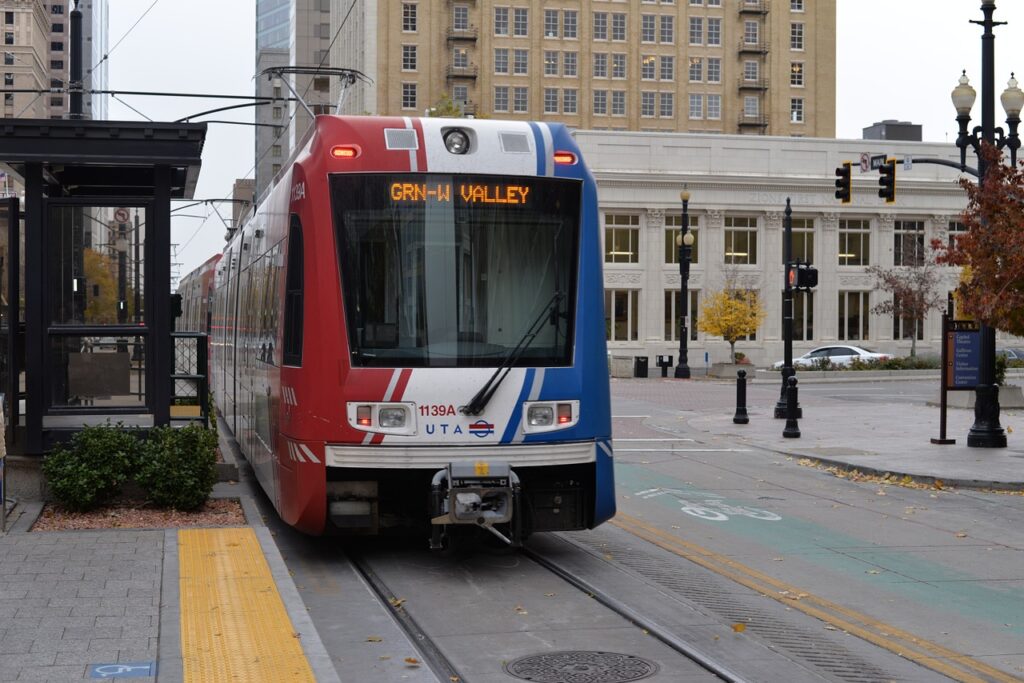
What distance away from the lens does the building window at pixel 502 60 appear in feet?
313

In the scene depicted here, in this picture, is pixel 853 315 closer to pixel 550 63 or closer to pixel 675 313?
pixel 675 313

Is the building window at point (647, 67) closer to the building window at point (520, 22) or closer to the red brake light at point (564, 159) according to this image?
the building window at point (520, 22)

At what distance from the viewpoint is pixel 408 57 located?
3688 inches

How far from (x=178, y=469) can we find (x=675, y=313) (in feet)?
206

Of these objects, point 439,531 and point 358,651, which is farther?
point 439,531

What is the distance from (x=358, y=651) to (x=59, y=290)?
252 inches

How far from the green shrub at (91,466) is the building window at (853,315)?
66614mm

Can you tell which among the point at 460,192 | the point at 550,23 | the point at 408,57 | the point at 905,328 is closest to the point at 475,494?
the point at 460,192

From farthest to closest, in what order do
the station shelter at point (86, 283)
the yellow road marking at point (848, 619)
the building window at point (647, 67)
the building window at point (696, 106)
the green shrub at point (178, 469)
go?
the building window at point (696, 106) < the building window at point (647, 67) < the station shelter at point (86, 283) < the green shrub at point (178, 469) < the yellow road marking at point (848, 619)

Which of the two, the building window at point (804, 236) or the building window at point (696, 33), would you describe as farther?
the building window at point (696, 33)

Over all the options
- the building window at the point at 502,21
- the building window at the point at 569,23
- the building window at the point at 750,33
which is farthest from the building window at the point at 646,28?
the building window at the point at 502,21

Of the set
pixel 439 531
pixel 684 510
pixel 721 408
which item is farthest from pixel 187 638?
pixel 721 408

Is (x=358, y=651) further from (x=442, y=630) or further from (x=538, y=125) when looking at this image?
(x=538, y=125)

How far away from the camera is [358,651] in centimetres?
795
